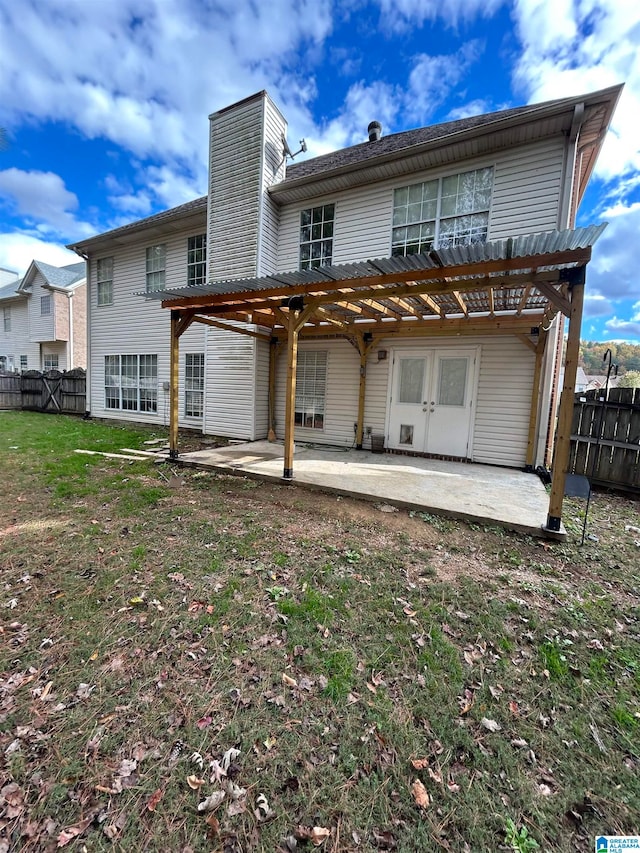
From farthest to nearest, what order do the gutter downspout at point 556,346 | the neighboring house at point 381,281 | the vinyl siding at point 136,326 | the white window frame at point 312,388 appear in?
the vinyl siding at point 136,326, the white window frame at point 312,388, the gutter downspout at point 556,346, the neighboring house at point 381,281

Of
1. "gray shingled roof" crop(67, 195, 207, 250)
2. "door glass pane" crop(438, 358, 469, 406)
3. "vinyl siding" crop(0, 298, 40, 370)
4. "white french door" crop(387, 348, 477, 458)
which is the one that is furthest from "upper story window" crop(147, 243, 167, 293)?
"vinyl siding" crop(0, 298, 40, 370)

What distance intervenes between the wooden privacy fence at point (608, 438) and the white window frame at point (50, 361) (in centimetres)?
2216

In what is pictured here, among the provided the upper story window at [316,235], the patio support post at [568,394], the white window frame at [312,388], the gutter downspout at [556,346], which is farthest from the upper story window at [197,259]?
the patio support post at [568,394]

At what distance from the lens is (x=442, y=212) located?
6918 mm

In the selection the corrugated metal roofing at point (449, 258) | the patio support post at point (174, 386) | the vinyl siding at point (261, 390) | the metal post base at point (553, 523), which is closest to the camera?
the corrugated metal roofing at point (449, 258)

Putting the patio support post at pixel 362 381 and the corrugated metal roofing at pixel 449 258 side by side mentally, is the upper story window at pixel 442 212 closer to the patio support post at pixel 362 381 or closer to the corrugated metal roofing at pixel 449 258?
the patio support post at pixel 362 381

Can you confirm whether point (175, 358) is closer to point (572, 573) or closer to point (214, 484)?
point (214, 484)

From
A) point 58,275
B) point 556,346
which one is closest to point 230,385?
point 556,346

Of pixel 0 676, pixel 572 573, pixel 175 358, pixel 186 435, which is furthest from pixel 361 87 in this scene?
pixel 0 676

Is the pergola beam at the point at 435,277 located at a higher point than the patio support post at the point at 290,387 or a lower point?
higher

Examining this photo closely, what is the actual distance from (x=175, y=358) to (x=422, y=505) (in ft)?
17.4

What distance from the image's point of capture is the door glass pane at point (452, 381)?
7.17m

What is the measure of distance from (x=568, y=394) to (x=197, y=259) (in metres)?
9.71

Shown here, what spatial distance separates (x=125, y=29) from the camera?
22.8 ft
